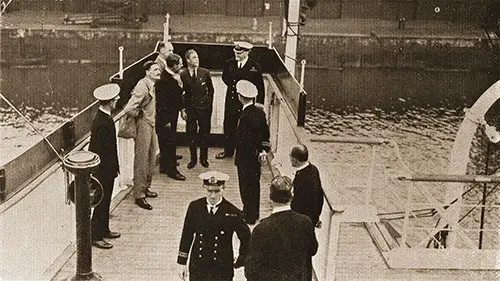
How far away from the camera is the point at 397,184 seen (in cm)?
2058

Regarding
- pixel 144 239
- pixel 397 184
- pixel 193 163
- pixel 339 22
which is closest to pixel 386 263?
pixel 144 239

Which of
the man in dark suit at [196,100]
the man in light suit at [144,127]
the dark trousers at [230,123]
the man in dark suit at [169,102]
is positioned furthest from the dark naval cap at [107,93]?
the dark trousers at [230,123]

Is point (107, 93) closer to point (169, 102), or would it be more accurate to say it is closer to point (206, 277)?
point (206, 277)

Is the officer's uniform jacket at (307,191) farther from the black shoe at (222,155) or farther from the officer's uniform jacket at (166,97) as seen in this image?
the black shoe at (222,155)

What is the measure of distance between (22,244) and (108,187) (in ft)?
3.74

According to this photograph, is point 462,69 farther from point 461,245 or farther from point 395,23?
point 461,245

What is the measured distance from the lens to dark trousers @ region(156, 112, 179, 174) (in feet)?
30.9

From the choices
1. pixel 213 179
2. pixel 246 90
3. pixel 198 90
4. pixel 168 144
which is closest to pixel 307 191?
pixel 213 179

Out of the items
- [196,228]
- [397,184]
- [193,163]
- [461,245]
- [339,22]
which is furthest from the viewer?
[339,22]

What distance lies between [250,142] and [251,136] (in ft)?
0.21

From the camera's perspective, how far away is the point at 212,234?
5531 mm

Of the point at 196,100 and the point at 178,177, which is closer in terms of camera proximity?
the point at 178,177

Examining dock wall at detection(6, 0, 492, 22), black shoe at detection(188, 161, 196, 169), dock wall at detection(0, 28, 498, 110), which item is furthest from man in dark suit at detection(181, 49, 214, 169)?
dock wall at detection(6, 0, 492, 22)

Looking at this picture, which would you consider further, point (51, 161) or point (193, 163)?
point (193, 163)
